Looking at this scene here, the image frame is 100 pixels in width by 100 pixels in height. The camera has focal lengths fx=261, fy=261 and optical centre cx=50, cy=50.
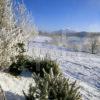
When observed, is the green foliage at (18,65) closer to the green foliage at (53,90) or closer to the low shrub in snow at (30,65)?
the low shrub in snow at (30,65)

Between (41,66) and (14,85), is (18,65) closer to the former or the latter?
(41,66)

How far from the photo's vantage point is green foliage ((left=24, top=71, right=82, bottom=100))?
7.38 m

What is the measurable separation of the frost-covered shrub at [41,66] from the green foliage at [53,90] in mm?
2511

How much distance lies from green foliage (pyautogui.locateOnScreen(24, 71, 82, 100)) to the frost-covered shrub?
8.24ft

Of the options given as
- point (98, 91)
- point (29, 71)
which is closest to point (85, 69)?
point (98, 91)

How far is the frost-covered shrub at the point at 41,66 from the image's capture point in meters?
10.7

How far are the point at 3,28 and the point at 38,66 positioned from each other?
11.9 ft

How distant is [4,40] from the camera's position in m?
7.55

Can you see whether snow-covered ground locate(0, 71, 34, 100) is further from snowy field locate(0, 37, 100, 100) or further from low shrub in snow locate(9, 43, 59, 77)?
low shrub in snow locate(9, 43, 59, 77)

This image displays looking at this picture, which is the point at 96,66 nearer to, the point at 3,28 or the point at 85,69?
the point at 85,69

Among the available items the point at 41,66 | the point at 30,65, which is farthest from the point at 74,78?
the point at 30,65

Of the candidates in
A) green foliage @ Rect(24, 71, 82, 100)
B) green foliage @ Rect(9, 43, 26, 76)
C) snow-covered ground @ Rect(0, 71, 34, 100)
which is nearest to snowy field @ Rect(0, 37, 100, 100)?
snow-covered ground @ Rect(0, 71, 34, 100)

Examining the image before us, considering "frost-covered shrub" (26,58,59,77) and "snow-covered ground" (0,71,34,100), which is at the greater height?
"frost-covered shrub" (26,58,59,77)

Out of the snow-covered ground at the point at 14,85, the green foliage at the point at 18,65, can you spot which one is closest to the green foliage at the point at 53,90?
the snow-covered ground at the point at 14,85
